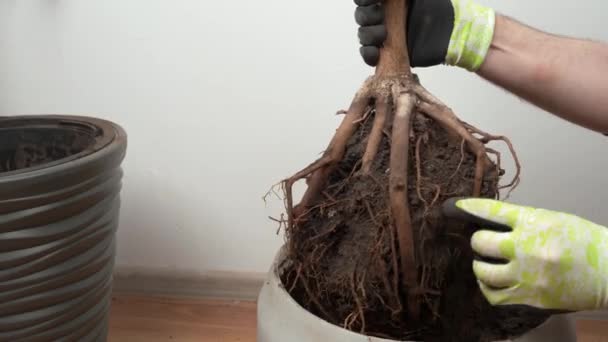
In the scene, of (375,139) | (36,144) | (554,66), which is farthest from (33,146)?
(554,66)

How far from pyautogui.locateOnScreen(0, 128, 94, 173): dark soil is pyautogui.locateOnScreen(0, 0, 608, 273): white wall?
0.25 m

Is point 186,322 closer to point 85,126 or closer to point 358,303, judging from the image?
point 85,126

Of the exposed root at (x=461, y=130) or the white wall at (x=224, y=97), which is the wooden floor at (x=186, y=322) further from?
the exposed root at (x=461, y=130)

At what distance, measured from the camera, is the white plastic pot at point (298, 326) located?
540 mm

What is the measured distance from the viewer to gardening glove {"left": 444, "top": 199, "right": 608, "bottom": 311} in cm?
58

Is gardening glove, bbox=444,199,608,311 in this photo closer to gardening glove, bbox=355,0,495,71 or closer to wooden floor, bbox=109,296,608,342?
gardening glove, bbox=355,0,495,71

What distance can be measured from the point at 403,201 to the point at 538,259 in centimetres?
17

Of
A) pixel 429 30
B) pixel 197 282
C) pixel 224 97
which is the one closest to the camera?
pixel 429 30

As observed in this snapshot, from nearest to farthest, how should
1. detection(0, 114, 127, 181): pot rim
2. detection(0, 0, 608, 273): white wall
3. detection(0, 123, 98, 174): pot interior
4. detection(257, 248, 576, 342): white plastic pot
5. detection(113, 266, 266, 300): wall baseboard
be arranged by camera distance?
detection(257, 248, 576, 342): white plastic pot → detection(0, 114, 127, 181): pot rim → detection(0, 123, 98, 174): pot interior → detection(0, 0, 608, 273): white wall → detection(113, 266, 266, 300): wall baseboard

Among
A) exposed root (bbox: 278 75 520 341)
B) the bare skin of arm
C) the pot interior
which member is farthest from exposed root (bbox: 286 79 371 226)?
the pot interior

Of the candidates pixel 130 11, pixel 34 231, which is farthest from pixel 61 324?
pixel 130 11

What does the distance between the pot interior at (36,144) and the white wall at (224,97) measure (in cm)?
25

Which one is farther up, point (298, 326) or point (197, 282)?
point (298, 326)

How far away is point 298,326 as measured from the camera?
1.86ft
